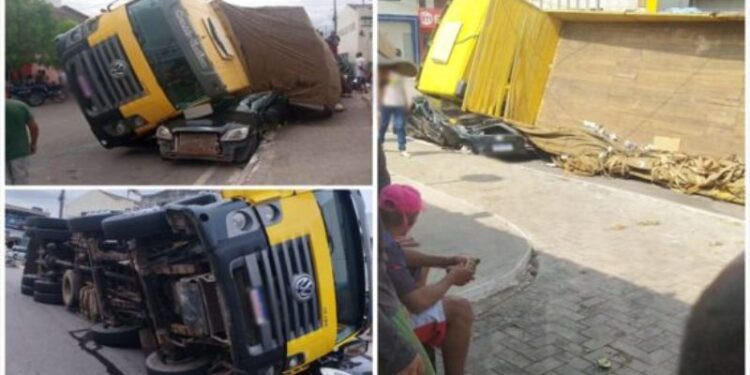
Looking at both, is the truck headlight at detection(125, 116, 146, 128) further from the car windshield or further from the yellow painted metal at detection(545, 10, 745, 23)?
the yellow painted metal at detection(545, 10, 745, 23)

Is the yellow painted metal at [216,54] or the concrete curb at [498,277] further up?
the yellow painted metal at [216,54]

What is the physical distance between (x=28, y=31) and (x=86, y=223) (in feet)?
1.43

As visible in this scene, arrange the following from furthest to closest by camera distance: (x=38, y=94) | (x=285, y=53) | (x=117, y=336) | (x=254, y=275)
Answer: (x=285, y=53)
(x=117, y=336)
(x=38, y=94)
(x=254, y=275)

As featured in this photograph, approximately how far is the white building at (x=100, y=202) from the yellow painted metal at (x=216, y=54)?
0.61m

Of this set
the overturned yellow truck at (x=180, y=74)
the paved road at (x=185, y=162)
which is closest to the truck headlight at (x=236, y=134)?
the overturned yellow truck at (x=180, y=74)

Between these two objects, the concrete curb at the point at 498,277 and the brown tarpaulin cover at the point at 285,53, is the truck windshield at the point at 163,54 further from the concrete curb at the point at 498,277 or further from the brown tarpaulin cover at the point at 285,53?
the concrete curb at the point at 498,277

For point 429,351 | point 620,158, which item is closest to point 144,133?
point 429,351

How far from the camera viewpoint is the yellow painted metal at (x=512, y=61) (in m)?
1.67

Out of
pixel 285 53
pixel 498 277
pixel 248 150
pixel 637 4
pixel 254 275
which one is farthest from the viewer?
pixel 285 53

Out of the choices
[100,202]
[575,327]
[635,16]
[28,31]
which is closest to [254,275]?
[100,202]

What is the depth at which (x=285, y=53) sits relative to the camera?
268 cm

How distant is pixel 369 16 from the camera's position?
57.7 inches

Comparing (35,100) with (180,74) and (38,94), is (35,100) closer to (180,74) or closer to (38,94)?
(38,94)

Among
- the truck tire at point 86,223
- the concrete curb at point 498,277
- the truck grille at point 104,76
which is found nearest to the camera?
the truck tire at point 86,223
